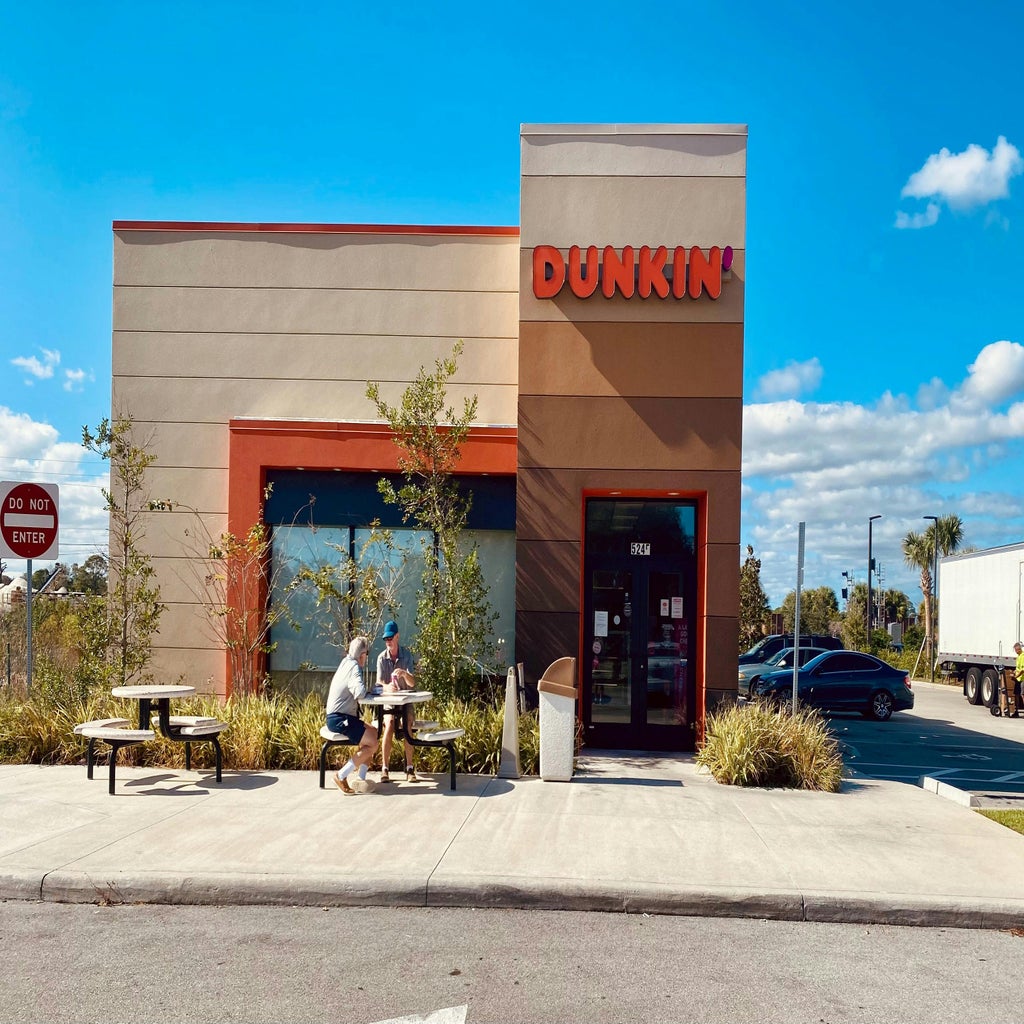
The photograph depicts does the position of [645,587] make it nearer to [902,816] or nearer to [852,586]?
[902,816]

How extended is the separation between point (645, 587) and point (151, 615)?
6.52 meters

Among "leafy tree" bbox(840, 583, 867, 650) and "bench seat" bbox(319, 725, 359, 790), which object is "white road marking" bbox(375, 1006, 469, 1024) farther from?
"leafy tree" bbox(840, 583, 867, 650)

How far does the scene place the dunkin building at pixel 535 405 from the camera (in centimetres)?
1290

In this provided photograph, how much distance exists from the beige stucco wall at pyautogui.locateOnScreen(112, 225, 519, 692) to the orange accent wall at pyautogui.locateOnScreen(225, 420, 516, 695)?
1.89 ft

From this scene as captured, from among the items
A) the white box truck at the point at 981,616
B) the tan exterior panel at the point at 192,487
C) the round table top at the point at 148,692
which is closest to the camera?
the round table top at the point at 148,692

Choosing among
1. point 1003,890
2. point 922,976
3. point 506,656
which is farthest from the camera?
point 506,656

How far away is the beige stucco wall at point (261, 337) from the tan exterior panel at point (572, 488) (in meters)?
1.59

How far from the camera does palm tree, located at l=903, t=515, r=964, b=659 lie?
46.5 metres

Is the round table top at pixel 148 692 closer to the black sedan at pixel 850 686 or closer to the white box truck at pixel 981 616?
the black sedan at pixel 850 686

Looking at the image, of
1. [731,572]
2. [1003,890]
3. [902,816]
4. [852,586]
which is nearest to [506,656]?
[731,572]

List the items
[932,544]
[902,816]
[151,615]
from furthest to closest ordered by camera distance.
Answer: [932,544] < [151,615] < [902,816]

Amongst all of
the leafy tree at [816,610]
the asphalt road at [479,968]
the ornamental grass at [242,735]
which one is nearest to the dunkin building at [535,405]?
the ornamental grass at [242,735]

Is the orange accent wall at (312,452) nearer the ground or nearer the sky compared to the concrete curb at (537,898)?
nearer the sky

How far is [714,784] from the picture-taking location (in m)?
10.7
